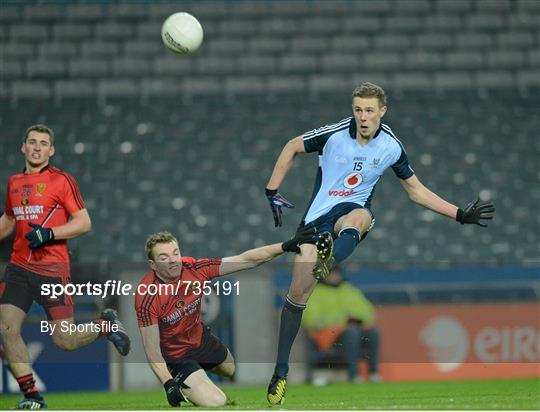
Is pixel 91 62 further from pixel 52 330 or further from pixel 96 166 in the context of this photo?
pixel 52 330

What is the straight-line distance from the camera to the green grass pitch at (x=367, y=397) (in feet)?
24.7

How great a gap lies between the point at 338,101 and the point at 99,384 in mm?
5467

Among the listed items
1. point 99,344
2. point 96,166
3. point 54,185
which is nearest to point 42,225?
point 54,185

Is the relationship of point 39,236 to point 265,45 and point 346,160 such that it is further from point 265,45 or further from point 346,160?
point 265,45

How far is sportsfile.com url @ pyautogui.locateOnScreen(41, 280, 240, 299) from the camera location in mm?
7918

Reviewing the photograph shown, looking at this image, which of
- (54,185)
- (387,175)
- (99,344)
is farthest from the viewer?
(387,175)

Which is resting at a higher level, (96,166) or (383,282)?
(96,166)

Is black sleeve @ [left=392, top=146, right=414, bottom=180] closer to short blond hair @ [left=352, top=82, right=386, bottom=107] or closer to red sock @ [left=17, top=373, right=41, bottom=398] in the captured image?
short blond hair @ [left=352, top=82, right=386, bottom=107]

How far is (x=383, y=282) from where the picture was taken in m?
9.77

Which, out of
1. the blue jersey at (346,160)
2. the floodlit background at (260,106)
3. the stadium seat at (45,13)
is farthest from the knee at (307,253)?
the stadium seat at (45,13)

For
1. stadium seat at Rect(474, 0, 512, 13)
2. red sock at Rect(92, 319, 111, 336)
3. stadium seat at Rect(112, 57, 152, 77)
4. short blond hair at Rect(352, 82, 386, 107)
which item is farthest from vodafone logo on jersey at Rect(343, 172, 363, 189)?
stadium seat at Rect(474, 0, 512, 13)

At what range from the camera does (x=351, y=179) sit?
779 cm

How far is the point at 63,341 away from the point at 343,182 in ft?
6.50

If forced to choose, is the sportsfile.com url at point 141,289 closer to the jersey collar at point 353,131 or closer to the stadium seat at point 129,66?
the jersey collar at point 353,131
